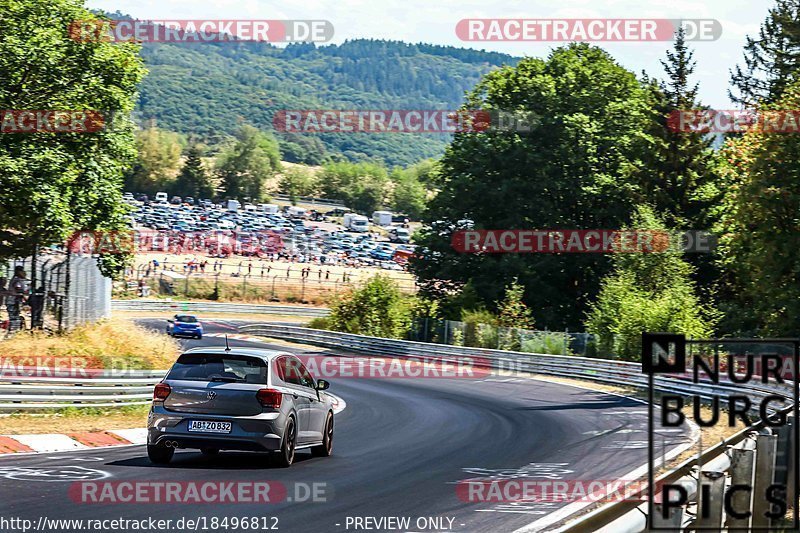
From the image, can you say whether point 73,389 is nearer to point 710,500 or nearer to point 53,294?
point 53,294

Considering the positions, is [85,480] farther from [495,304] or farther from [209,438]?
[495,304]

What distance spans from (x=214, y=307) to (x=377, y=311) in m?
28.7

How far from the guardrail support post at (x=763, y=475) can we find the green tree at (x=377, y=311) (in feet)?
162

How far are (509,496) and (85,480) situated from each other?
4686 mm

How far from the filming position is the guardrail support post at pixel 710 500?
7.18m

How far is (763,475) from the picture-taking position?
884 centimetres

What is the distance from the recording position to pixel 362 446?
58.1ft

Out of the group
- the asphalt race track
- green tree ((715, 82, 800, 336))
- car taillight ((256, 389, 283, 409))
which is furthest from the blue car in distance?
car taillight ((256, 389, 283, 409))

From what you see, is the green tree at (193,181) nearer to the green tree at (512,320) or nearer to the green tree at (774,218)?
the green tree at (512,320)

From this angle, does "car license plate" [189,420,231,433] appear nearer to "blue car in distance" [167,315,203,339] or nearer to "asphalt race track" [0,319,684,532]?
"asphalt race track" [0,319,684,532]

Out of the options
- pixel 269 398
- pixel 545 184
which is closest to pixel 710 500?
pixel 269 398

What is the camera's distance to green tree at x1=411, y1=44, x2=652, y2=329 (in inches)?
2302

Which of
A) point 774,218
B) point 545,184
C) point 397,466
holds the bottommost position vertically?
point 397,466

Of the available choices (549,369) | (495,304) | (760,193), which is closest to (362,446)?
(549,369)
